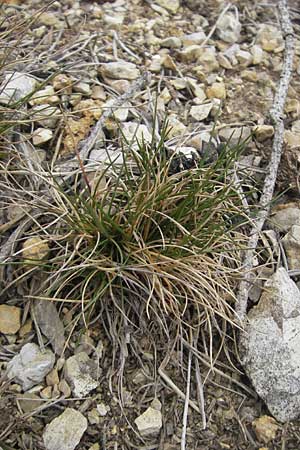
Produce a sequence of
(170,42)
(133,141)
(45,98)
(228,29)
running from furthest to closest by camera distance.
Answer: (228,29) < (170,42) < (45,98) < (133,141)

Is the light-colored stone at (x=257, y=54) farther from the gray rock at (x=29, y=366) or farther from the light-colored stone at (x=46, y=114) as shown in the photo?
the gray rock at (x=29, y=366)

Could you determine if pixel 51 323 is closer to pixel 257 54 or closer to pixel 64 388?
pixel 64 388

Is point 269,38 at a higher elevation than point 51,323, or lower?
higher

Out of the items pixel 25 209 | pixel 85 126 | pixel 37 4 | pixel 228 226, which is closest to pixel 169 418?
pixel 228 226

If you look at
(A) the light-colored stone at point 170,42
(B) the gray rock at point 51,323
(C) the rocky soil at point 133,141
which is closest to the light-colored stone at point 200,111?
(C) the rocky soil at point 133,141

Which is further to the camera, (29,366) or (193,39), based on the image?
(193,39)

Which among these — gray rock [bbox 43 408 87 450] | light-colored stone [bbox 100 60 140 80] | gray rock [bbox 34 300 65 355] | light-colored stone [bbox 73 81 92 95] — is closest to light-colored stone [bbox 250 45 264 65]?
light-colored stone [bbox 100 60 140 80]

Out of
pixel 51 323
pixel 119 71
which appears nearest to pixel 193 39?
pixel 119 71
